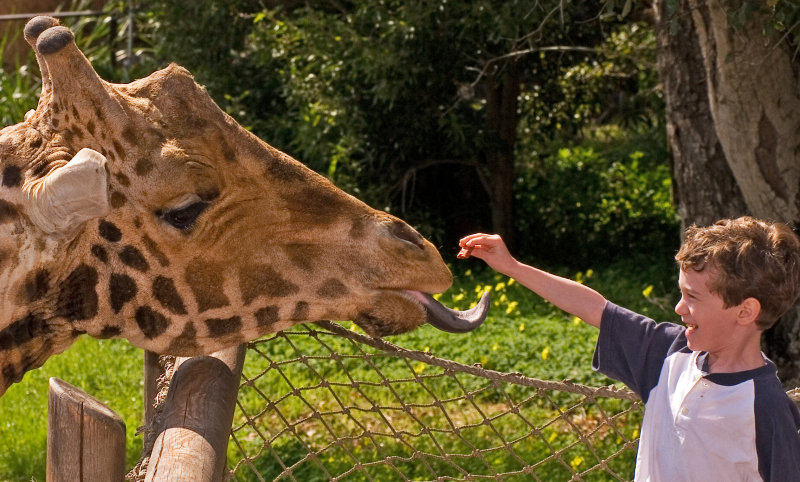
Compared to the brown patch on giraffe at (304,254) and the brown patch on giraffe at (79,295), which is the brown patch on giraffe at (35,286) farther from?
the brown patch on giraffe at (304,254)

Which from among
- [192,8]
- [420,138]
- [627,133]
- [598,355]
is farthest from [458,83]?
[598,355]

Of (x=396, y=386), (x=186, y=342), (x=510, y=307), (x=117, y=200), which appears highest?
(x=117, y=200)

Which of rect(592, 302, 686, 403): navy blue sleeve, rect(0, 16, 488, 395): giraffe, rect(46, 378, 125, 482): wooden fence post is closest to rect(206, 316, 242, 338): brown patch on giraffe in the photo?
rect(0, 16, 488, 395): giraffe

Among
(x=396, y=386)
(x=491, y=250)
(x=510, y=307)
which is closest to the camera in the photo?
(x=491, y=250)

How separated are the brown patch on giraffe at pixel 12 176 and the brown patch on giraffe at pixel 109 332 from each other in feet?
1.21

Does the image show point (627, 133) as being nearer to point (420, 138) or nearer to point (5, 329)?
point (420, 138)

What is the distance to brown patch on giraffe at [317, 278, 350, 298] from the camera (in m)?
2.41

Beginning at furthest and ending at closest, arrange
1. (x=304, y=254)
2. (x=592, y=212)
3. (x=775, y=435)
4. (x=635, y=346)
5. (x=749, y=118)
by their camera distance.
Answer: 1. (x=592, y=212)
2. (x=749, y=118)
3. (x=635, y=346)
4. (x=304, y=254)
5. (x=775, y=435)

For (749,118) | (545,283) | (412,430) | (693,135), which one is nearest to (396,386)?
(412,430)

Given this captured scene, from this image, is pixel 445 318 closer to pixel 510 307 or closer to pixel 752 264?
pixel 752 264

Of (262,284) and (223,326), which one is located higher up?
(262,284)

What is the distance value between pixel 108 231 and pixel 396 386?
3.85 m

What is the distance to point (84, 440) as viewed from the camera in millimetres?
1950

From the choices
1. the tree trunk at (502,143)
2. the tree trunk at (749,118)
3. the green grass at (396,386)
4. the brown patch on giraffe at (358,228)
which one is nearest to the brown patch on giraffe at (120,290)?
the brown patch on giraffe at (358,228)
